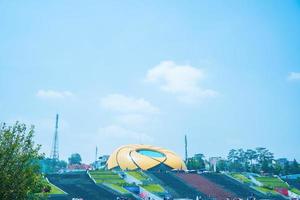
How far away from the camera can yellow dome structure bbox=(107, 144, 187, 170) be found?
7328 centimetres

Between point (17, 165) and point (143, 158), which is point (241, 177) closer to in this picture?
point (143, 158)

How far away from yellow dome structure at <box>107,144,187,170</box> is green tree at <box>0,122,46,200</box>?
6074cm

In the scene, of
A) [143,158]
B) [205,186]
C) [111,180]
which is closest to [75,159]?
[143,158]

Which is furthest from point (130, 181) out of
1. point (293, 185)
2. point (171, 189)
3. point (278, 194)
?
point (293, 185)

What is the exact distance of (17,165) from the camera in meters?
11.8

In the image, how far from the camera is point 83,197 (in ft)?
137

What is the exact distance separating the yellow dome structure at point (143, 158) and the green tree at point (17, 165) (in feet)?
199

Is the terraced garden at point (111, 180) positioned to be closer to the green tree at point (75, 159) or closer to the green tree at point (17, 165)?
the green tree at point (17, 165)

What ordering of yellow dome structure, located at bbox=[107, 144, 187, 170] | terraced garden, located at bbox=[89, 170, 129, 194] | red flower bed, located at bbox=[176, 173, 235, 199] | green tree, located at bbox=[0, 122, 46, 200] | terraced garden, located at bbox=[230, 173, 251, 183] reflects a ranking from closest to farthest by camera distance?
green tree, located at bbox=[0, 122, 46, 200] < terraced garden, located at bbox=[89, 170, 129, 194] < red flower bed, located at bbox=[176, 173, 235, 199] < terraced garden, located at bbox=[230, 173, 251, 183] < yellow dome structure, located at bbox=[107, 144, 187, 170]

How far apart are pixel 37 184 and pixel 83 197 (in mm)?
29554

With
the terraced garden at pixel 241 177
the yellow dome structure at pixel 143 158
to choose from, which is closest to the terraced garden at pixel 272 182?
the terraced garden at pixel 241 177

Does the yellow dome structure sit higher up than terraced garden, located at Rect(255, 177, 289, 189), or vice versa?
the yellow dome structure

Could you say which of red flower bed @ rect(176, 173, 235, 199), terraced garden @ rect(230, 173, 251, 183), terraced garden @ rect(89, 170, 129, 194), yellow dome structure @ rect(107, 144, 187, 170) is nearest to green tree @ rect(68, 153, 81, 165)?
yellow dome structure @ rect(107, 144, 187, 170)

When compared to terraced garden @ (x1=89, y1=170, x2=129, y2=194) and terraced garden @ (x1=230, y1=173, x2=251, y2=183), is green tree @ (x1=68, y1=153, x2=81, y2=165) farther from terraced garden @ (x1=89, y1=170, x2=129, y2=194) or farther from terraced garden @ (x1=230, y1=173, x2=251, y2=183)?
terraced garden @ (x1=89, y1=170, x2=129, y2=194)
